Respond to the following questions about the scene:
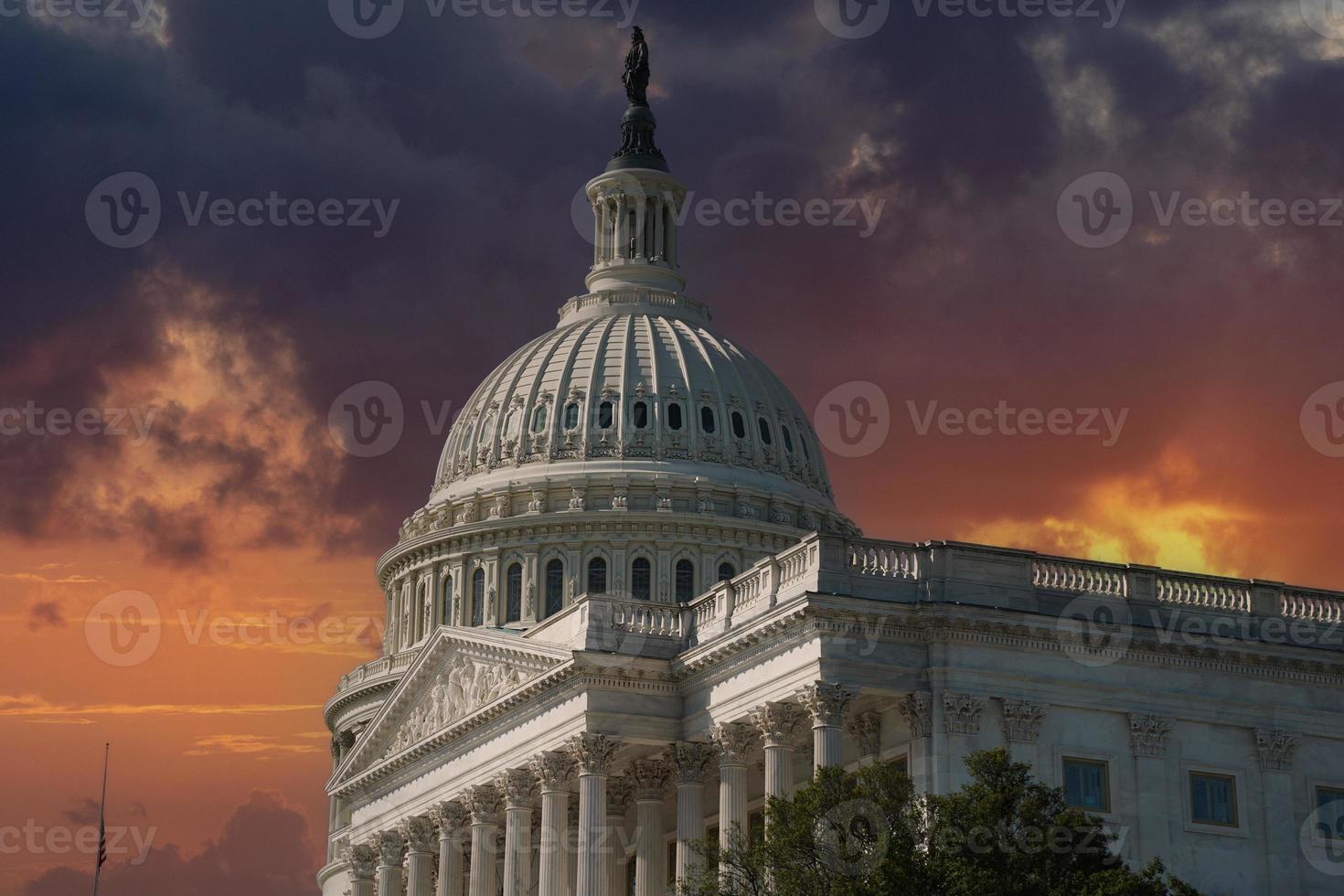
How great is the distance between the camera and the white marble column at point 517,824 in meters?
75.3

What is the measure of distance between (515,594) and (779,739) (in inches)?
1966

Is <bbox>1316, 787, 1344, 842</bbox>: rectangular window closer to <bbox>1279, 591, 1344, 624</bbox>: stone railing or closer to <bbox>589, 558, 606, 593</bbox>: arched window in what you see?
<bbox>1279, 591, 1344, 624</bbox>: stone railing

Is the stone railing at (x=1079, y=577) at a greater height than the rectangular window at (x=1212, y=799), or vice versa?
the stone railing at (x=1079, y=577)

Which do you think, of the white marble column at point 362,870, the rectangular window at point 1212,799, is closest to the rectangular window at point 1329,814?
the rectangular window at point 1212,799

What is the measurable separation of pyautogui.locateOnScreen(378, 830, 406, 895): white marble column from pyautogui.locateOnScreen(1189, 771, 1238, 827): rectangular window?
3371 cm

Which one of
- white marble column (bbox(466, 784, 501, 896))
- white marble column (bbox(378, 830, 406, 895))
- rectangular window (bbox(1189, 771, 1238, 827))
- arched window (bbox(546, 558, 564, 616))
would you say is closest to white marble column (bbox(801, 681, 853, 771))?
rectangular window (bbox(1189, 771, 1238, 827))

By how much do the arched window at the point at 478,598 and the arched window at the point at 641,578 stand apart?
7.95 m

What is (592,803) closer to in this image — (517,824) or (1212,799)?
(517,824)

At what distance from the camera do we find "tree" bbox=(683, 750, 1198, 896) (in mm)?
52125

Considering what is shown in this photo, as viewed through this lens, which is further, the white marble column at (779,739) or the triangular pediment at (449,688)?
the triangular pediment at (449,688)

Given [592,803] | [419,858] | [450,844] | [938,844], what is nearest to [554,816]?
[592,803]

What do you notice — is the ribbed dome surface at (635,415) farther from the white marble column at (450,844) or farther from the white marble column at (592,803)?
the white marble column at (592,803)

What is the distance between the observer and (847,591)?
64562 mm

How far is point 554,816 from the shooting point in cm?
7294
